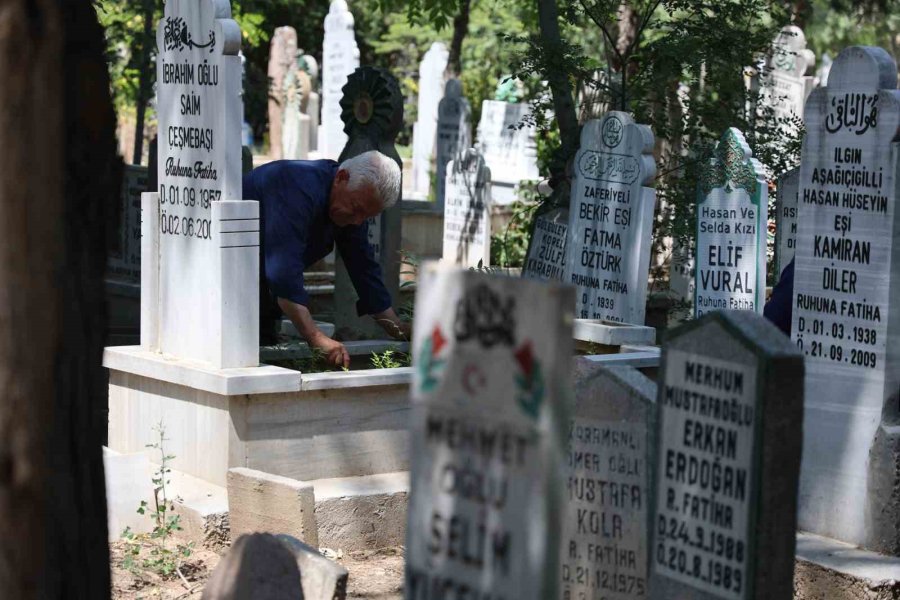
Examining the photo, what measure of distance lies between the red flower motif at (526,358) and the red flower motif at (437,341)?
24cm

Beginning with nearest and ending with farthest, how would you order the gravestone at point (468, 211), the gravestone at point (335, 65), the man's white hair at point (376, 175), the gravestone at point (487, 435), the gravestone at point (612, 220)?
the gravestone at point (487, 435) < the man's white hair at point (376, 175) < the gravestone at point (612, 220) < the gravestone at point (468, 211) < the gravestone at point (335, 65)

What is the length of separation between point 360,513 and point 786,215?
157 inches

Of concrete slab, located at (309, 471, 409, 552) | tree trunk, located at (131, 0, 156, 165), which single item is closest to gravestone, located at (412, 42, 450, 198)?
tree trunk, located at (131, 0, 156, 165)

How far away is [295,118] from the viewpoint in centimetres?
2644

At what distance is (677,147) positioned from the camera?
13.3m

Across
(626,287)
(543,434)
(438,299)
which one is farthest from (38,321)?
(626,287)

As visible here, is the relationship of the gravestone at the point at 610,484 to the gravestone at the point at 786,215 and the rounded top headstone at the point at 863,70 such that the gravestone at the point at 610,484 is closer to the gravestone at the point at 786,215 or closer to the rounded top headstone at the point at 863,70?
the rounded top headstone at the point at 863,70

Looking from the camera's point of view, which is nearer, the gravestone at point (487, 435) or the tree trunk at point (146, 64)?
the gravestone at point (487, 435)

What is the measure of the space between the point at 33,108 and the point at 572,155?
7.86 meters

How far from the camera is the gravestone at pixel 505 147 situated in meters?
21.3

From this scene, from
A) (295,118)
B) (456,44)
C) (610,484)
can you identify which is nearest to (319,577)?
(610,484)

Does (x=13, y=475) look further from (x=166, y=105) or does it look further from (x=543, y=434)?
(x=166, y=105)

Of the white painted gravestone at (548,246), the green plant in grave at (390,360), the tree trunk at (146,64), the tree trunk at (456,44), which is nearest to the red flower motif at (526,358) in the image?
the green plant in grave at (390,360)

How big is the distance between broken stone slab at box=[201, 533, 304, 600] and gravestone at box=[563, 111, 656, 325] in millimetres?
4680
